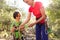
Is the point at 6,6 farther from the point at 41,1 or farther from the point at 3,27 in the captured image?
the point at 41,1

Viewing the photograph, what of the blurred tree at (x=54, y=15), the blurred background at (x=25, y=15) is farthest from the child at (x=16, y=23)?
the blurred tree at (x=54, y=15)

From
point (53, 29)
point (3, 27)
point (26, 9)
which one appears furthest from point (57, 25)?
point (3, 27)

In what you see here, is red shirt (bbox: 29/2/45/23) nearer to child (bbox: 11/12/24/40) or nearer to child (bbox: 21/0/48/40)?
child (bbox: 21/0/48/40)

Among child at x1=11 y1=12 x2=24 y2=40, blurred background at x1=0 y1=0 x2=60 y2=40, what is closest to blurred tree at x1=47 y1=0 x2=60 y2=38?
blurred background at x1=0 y1=0 x2=60 y2=40

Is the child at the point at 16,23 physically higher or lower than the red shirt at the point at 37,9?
lower

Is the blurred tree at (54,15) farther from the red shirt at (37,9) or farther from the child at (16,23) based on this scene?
the child at (16,23)

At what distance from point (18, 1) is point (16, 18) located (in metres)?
0.16

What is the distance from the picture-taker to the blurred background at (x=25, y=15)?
1.99 meters

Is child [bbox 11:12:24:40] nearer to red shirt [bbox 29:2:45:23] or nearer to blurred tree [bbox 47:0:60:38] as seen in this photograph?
red shirt [bbox 29:2:45:23]

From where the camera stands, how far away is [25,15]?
200 cm

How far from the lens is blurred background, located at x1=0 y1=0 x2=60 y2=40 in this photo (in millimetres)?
1987

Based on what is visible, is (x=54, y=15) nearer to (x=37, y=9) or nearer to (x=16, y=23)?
(x=37, y=9)

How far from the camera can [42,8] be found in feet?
6.51

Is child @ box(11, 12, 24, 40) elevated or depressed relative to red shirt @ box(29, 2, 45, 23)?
depressed
